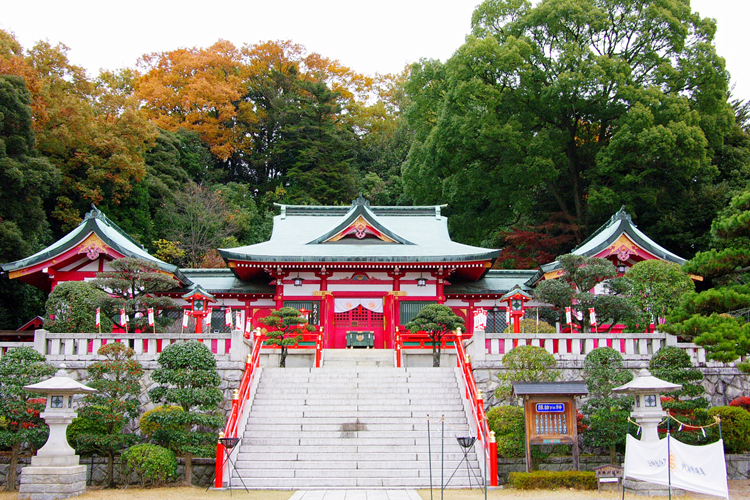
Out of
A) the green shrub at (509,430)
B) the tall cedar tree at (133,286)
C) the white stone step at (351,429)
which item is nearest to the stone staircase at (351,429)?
the white stone step at (351,429)

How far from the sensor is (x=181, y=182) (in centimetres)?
3944

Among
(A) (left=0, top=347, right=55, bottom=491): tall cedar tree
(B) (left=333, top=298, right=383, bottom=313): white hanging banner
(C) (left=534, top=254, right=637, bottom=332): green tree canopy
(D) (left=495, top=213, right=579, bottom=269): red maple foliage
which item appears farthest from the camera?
(D) (left=495, top=213, right=579, bottom=269): red maple foliage

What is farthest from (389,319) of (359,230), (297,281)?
(297,281)

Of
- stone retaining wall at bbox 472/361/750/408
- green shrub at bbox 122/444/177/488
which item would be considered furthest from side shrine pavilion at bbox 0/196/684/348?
green shrub at bbox 122/444/177/488

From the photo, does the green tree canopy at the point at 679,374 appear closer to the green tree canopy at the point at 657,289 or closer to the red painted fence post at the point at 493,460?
the green tree canopy at the point at 657,289

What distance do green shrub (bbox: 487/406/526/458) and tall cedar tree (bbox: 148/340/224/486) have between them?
5.90 m

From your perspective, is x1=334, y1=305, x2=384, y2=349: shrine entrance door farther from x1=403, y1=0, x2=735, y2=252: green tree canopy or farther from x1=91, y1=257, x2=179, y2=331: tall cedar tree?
x1=403, y1=0, x2=735, y2=252: green tree canopy

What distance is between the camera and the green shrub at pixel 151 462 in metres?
12.1

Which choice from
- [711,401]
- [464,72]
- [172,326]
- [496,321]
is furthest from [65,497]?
[464,72]

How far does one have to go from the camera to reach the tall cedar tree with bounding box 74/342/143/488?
12759 mm

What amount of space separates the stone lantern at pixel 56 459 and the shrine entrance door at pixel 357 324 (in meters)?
11.4

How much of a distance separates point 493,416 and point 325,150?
106 ft

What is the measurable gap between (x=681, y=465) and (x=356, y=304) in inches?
556

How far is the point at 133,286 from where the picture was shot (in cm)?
1878
